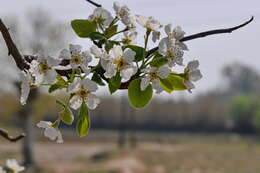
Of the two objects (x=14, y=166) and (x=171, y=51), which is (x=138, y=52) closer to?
(x=171, y=51)

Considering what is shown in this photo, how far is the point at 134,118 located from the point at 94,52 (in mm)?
30969

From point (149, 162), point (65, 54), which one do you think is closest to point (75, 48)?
point (65, 54)

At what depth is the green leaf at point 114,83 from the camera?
457 millimetres

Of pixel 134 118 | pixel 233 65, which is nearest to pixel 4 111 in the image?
pixel 134 118

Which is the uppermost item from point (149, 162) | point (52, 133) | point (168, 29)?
point (168, 29)

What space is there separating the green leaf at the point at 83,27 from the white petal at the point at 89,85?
90 mm

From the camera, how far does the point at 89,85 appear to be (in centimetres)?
43

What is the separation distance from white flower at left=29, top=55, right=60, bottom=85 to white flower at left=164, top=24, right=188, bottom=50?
0.37 ft

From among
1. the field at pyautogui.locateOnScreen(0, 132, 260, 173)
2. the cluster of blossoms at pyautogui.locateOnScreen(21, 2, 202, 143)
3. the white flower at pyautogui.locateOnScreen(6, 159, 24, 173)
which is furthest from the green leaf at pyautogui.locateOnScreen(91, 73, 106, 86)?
the field at pyautogui.locateOnScreen(0, 132, 260, 173)

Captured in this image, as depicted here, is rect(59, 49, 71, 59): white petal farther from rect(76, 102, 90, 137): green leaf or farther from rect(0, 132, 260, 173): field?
rect(0, 132, 260, 173): field

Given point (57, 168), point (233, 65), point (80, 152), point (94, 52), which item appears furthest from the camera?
point (233, 65)

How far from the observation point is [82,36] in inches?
19.8

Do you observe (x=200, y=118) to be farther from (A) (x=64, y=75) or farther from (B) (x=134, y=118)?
(A) (x=64, y=75)

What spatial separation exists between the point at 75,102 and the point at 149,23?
0.37 ft
